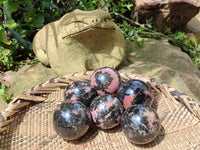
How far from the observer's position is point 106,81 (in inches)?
58.6

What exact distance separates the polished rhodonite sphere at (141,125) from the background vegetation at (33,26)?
4.76 feet

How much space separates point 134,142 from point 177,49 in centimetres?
216

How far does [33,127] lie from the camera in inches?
56.1

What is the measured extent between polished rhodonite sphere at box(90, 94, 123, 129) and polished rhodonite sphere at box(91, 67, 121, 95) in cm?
15

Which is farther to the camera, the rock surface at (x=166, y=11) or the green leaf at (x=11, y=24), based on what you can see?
the rock surface at (x=166, y=11)

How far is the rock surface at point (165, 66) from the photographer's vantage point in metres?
2.21

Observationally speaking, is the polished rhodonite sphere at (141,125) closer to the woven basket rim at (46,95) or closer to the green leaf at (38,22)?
the woven basket rim at (46,95)

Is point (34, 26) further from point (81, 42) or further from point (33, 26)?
point (81, 42)

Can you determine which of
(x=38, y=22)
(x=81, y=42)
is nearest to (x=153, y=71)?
(x=81, y=42)

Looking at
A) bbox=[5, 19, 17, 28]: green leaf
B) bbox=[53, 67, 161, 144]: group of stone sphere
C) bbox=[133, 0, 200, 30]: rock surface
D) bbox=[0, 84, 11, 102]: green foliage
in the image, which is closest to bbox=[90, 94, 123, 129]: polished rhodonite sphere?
bbox=[53, 67, 161, 144]: group of stone sphere

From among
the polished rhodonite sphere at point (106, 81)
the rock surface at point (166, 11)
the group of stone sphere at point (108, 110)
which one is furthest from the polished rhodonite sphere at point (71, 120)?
the rock surface at point (166, 11)

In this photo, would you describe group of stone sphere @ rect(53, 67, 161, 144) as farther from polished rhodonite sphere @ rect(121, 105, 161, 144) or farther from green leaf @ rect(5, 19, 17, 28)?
green leaf @ rect(5, 19, 17, 28)

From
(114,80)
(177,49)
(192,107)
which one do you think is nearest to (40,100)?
(114,80)

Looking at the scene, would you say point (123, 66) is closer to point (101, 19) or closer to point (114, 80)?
point (101, 19)
